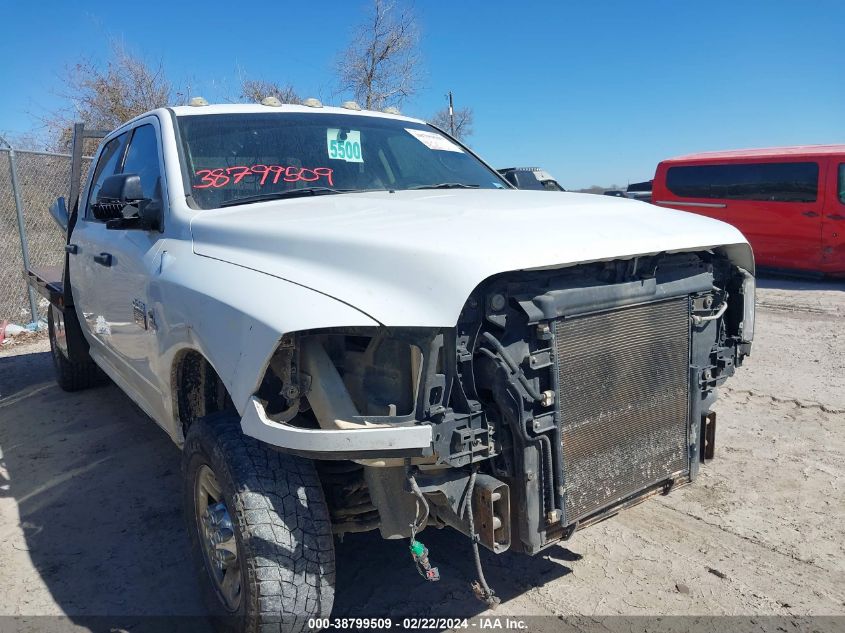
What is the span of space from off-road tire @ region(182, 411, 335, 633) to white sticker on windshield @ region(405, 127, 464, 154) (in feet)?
7.14

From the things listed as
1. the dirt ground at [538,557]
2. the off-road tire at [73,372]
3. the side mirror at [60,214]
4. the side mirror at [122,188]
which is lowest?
the dirt ground at [538,557]

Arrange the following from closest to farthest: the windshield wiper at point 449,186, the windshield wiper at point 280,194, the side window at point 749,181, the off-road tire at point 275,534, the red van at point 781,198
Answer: the off-road tire at point 275,534, the windshield wiper at point 280,194, the windshield wiper at point 449,186, the red van at point 781,198, the side window at point 749,181

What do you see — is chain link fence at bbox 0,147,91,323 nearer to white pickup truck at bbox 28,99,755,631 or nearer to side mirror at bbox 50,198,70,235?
side mirror at bbox 50,198,70,235

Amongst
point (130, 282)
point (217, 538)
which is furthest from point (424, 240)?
point (130, 282)

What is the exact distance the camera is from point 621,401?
2383 mm

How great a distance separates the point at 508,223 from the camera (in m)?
2.29

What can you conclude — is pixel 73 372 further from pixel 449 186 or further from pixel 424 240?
pixel 424 240

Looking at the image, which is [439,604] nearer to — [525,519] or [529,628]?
[529,628]

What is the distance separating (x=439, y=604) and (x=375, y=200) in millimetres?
1710

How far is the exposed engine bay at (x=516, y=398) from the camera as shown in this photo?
2045mm

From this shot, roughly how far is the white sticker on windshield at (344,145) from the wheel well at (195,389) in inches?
49.1

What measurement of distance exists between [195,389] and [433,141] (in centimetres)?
197

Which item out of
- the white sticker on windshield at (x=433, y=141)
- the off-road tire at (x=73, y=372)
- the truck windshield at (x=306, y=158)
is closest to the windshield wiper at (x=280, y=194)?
the truck windshield at (x=306, y=158)

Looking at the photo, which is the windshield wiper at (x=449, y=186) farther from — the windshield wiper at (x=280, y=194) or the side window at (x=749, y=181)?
the side window at (x=749, y=181)
